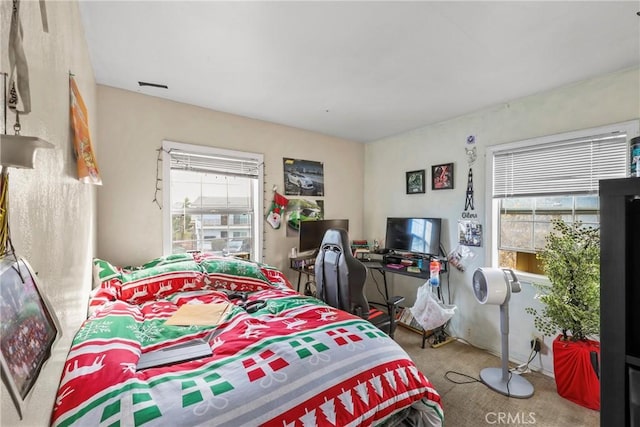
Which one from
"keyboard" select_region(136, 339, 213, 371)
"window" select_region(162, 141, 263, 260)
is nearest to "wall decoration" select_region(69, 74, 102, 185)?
"keyboard" select_region(136, 339, 213, 371)

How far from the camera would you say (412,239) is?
11.7 ft

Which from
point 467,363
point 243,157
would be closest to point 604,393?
point 467,363

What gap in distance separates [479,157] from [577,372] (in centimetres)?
204

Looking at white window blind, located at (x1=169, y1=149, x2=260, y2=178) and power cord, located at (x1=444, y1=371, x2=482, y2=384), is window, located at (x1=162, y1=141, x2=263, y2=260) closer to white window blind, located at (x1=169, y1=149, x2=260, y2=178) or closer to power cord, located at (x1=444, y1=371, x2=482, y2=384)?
white window blind, located at (x1=169, y1=149, x2=260, y2=178)

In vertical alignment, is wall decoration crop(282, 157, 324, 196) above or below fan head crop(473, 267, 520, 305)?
above

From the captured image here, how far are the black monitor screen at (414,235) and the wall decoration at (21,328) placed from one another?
334 centimetres

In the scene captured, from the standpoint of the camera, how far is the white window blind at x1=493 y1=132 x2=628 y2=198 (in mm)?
2230

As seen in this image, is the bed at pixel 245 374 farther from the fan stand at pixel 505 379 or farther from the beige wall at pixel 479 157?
the beige wall at pixel 479 157

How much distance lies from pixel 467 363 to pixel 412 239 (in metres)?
1.44

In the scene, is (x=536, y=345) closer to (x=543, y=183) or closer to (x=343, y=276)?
(x=543, y=183)

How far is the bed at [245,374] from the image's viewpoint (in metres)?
0.99

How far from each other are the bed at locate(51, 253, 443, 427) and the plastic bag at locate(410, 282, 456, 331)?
1.51 metres

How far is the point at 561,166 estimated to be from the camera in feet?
8.19

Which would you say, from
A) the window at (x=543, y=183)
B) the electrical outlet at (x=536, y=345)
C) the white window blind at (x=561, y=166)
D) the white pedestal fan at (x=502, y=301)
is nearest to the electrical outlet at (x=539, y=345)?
the electrical outlet at (x=536, y=345)
